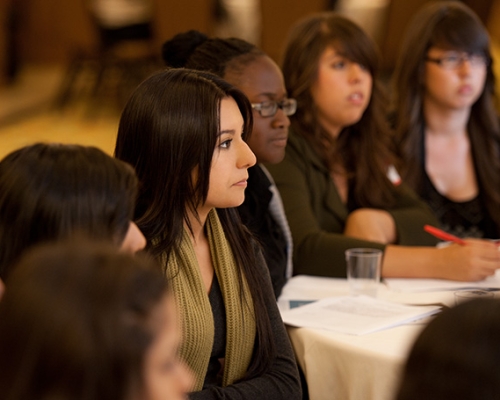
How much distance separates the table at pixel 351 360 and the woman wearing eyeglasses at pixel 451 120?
123cm

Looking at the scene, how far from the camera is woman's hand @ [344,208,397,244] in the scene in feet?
8.66

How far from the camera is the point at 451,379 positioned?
2.56ft

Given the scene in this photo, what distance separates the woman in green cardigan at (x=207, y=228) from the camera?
5.50 feet

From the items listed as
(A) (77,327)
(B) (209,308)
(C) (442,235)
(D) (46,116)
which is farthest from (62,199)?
(D) (46,116)

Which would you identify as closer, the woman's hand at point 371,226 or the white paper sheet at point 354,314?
the white paper sheet at point 354,314

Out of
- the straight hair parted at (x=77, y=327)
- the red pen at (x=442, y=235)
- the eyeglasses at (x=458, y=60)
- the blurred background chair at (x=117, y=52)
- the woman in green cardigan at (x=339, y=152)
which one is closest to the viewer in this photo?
the straight hair parted at (x=77, y=327)

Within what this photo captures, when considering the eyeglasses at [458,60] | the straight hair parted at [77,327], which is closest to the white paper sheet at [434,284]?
the eyeglasses at [458,60]

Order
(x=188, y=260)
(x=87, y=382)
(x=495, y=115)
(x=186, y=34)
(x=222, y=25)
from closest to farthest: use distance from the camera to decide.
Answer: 1. (x=87, y=382)
2. (x=188, y=260)
3. (x=186, y=34)
4. (x=495, y=115)
5. (x=222, y=25)

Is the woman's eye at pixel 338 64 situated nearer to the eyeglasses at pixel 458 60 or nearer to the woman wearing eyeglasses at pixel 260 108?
the woman wearing eyeglasses at pixel 260 108

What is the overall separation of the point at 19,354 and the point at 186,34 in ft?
5.64

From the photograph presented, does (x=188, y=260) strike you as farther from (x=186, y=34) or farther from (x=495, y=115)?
(x=495, y=115)

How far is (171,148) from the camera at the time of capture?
1671 mm

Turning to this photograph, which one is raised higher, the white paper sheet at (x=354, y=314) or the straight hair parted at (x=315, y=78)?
the straight hair parted at (x=315, y=78)

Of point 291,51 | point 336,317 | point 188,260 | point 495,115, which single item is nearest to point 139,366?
point 188,260
